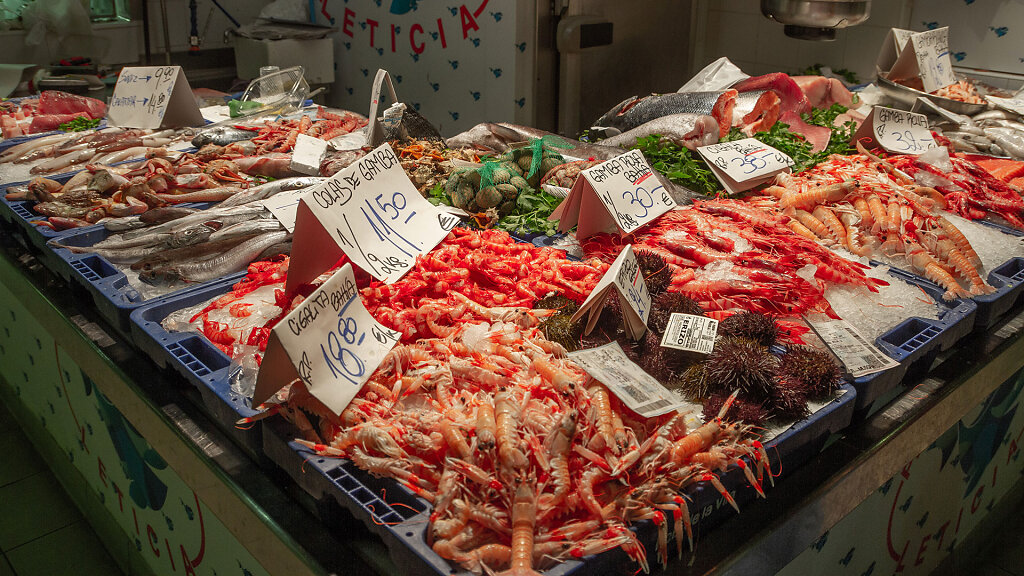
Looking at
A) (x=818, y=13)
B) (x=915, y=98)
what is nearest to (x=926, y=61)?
(x=915, y=98)

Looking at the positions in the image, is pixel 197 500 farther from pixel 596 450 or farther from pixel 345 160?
pixel 345 160

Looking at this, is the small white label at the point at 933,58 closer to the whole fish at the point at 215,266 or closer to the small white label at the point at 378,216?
the small white label at the point at 378,216

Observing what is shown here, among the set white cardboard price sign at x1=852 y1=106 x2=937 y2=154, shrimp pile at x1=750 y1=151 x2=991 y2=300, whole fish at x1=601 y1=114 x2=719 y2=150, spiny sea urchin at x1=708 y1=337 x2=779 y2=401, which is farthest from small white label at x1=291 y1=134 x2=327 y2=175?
white cardboard price sign at x1=852 y1=106 x2=937 y2=154

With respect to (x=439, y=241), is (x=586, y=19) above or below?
above

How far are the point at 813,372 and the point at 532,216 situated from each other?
4.14 feet

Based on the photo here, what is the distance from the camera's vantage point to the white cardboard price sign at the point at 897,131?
10.4ft

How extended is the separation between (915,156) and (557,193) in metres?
1.56

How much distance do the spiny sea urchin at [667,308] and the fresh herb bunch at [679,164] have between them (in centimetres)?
110

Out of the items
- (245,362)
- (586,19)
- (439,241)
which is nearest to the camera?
(245,362)

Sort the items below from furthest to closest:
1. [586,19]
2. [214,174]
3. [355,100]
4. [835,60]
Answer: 1. [355,100]
2. [835,60]
3. [586,19]
4. [214,174]

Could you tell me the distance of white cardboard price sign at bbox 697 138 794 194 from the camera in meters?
2.85

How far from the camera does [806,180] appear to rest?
9.25 ft

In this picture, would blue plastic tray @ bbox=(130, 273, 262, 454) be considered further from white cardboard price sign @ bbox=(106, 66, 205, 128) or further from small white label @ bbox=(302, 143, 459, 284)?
white cardboard price sign @ bbox=(106, 66, 205, 128)

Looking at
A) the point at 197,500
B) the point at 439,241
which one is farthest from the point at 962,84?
the point at 197,500
